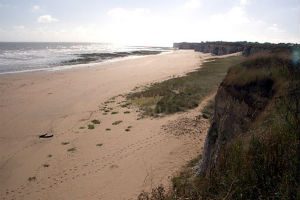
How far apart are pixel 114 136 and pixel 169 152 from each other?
11.7 feet

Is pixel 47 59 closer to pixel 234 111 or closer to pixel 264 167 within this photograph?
pixel 234 111

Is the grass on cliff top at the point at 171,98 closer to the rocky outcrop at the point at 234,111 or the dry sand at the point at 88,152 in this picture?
the dry sand at the point at 88,152

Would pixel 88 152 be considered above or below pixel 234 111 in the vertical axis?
below

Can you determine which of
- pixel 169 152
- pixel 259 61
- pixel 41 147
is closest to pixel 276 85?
pixel 259 61

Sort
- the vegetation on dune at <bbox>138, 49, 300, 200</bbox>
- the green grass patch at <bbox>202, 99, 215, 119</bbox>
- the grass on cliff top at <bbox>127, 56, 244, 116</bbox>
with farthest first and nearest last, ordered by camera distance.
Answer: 1. the grass on cliff top at <bbox>127, 56, 244, 116</bbox>
2. the green grass patch at <bbox>202, 99, 215, 119</bbox>
3. the vegetation on dune at <bbox>138, 49, 300, 200</bbox>

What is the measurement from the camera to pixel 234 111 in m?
8.34

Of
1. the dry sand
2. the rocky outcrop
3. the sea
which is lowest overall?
the dry sand

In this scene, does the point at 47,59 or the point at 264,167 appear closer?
the point at 264,167

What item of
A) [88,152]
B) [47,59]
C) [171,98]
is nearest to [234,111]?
[88,152]

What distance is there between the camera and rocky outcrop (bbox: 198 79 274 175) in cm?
769

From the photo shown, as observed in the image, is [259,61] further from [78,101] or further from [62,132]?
[78,101]

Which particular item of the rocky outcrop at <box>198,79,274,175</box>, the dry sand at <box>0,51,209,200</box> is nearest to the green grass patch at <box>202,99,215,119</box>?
the dry sand at <box>0,51,209,200</box>

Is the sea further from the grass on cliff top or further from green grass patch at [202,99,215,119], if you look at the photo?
green grass patch at [202,99,215,119]

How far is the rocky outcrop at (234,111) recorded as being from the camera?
769 centimetres
